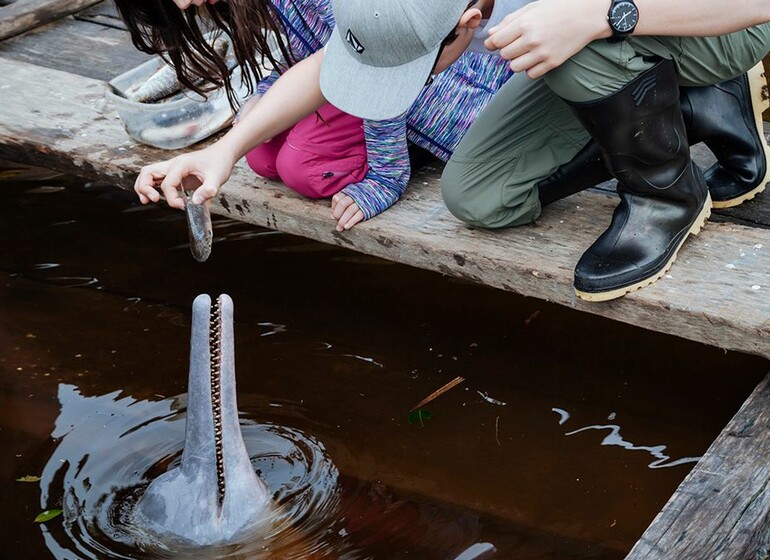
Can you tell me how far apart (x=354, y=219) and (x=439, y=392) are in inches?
25.7

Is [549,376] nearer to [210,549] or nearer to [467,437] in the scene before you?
[467,437]

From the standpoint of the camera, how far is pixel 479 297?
3.88 metres

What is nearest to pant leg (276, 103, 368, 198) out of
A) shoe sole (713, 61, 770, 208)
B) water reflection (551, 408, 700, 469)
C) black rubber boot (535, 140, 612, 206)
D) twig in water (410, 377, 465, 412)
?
black rubber boot (535, 140, 612, 206)

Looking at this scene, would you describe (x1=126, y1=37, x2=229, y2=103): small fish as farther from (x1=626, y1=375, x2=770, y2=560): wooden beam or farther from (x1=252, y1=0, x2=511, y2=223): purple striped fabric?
(x1=626, y1=375, x2=770, y2=560): wooden beam

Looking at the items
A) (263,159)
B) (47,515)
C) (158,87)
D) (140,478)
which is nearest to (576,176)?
(263,159)

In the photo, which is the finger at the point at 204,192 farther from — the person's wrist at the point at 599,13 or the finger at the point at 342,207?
the person's wrist at the point at 599,13

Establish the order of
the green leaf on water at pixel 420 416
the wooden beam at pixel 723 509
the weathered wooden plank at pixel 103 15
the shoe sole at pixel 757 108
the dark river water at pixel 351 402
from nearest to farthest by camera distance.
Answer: the wooden beam at pixel 723 509 → the dark river water at pixel 351 402 → the shoe sole at pixel 757 108 → the green leaf on water at pixel 420 416 → the weathered wooden plank at pixel 103 15

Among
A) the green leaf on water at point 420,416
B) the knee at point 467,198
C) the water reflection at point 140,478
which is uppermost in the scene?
the knee at point 467,198

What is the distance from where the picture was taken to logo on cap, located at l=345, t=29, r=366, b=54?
2.67 meters

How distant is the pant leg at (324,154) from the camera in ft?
10.6

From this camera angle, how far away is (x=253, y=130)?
2.98 metres

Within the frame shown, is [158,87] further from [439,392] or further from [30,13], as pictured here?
[439,392]

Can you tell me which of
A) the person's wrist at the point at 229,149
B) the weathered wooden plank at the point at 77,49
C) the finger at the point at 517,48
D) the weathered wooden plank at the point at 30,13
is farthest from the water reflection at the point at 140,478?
the weathered wooden plank at the point at 30,13

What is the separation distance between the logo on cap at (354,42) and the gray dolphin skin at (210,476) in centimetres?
71
